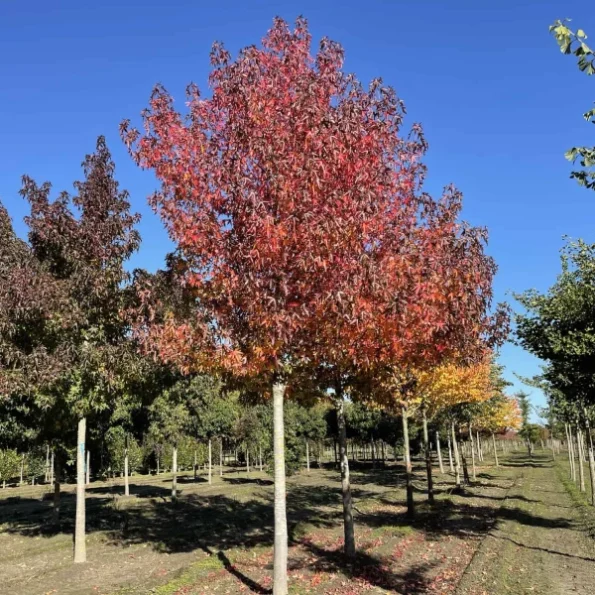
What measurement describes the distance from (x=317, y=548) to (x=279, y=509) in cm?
702

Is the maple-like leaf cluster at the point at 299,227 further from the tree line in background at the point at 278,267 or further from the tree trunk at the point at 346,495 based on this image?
the tree trunk at the point at 346,495

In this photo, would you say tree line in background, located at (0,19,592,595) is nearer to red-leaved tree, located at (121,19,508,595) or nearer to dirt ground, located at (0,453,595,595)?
red-leaved tree, located at (121,19,508,595)

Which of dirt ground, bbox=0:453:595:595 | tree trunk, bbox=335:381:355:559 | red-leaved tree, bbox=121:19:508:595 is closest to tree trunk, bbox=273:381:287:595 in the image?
red-leaved tree, bbox=121:19:508:595

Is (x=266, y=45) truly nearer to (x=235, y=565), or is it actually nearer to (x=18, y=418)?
(x=235, y=565)

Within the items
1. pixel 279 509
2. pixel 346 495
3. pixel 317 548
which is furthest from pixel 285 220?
pixel 317 548

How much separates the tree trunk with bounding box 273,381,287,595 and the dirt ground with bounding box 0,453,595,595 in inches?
76.8

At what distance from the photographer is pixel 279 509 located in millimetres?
9789

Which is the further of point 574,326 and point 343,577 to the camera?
point 574,326

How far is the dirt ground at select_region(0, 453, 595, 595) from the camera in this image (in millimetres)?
12016

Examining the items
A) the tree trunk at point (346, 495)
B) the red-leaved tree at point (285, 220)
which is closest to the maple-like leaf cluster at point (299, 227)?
the red-leaved tree at point (285, 220)

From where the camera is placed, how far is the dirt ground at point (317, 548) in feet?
39.4

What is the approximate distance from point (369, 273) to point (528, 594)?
8078 mm

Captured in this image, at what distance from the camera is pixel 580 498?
2872 centimetres

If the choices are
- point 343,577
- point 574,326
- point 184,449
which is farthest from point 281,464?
point 184,449
